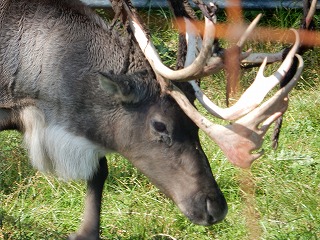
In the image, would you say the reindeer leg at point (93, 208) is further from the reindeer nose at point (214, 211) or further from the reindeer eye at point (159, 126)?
the reindeer nose at point (214, 211)

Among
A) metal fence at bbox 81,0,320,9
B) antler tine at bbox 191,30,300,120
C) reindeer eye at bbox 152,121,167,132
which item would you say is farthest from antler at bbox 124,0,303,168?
metal fence at bbox 81,0,320,9

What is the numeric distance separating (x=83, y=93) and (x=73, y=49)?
0.27m

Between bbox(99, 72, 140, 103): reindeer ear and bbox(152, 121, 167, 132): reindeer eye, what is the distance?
0.57 ft

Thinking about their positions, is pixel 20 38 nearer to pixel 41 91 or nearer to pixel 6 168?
pixel 41 91

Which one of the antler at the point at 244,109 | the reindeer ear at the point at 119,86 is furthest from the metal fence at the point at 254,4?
the antler at the point at 244,109

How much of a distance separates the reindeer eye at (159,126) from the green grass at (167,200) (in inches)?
31.6

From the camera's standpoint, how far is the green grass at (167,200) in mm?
5898

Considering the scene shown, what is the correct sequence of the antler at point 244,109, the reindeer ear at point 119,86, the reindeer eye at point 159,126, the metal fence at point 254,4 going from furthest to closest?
the metal fence at point 254,4, the reindeer eye at point 159,126, the reindeer ear at point 119,86, the antler at point 244,109

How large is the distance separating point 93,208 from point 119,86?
0.97 m

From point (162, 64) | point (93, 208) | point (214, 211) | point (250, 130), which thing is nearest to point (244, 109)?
point (250, 130)

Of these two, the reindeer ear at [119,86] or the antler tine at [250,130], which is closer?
the antler tine at [250,130]

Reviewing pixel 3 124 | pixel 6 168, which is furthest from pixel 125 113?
pixel 6 168

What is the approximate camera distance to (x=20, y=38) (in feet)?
18.0

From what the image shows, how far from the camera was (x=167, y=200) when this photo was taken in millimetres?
6305
